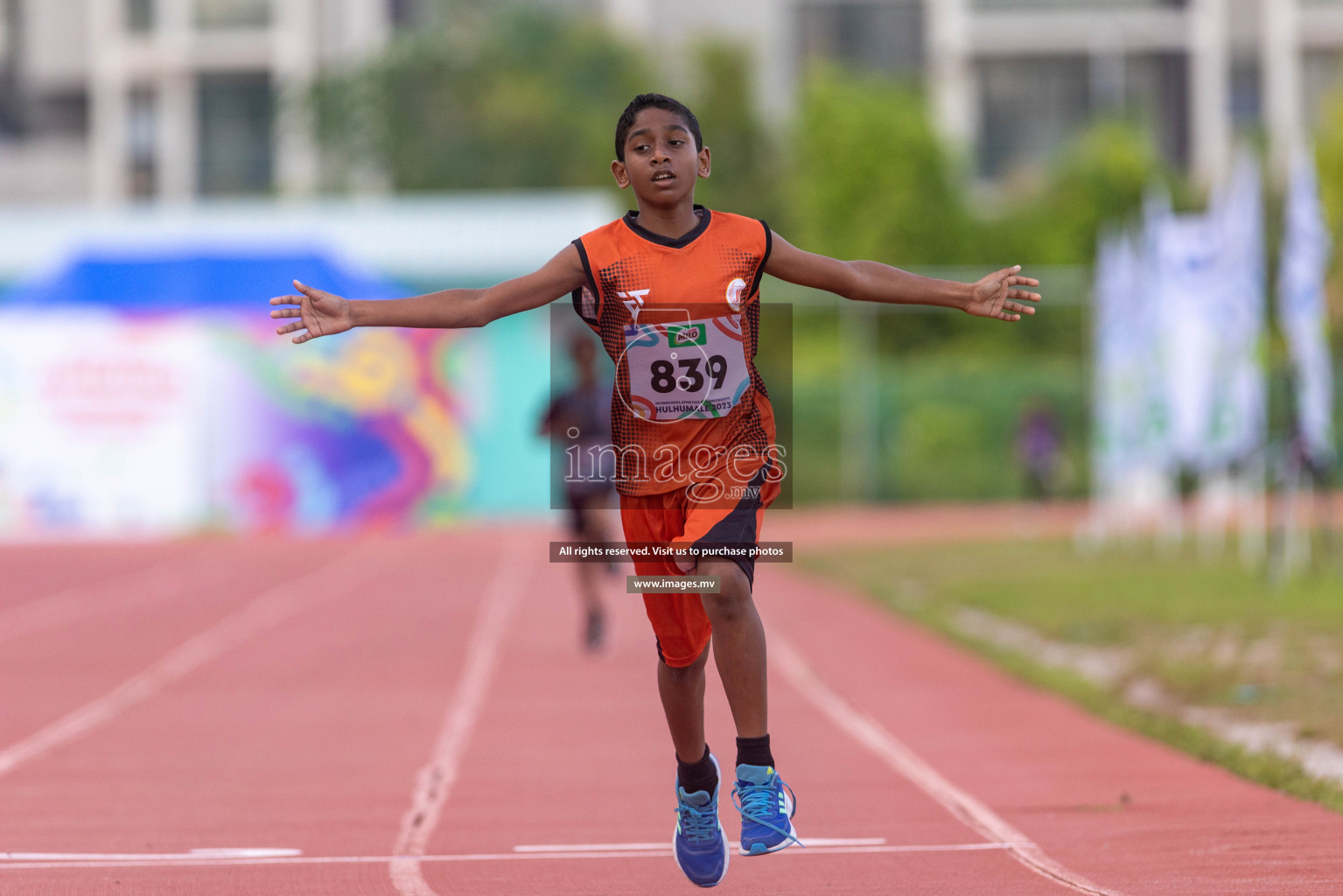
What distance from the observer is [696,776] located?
4.85 m

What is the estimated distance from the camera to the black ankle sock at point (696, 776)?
4.84 metres

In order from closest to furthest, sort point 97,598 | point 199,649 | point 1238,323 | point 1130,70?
point 199,649 < point 1238,323 < point 97,598 < point 1130,70

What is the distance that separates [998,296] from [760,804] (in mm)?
1504

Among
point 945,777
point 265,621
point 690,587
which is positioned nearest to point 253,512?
point 265,621

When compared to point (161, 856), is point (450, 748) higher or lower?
lower

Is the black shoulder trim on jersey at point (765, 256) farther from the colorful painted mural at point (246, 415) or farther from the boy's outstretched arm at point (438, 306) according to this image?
the colorful painted mural at point (246, 415)

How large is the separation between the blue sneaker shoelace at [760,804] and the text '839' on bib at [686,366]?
972 mm

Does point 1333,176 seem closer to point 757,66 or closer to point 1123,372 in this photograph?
point 757,66

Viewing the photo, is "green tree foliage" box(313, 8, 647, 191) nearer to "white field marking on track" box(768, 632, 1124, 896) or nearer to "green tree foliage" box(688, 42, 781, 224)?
"green tree foliage" box(688, 42, 781, 224)

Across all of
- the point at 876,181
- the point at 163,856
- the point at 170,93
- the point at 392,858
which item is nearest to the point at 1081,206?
the point at 876,181

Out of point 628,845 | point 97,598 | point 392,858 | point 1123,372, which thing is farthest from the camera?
point 1123,372

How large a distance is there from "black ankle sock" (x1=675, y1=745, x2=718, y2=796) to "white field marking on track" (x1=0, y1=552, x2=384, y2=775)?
13.6ft

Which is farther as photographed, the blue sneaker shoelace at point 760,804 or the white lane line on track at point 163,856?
the white lane line on track at point 163,856

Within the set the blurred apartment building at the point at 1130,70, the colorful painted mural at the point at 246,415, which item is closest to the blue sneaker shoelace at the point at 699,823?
the colorful painted mural at the point at 246,415
